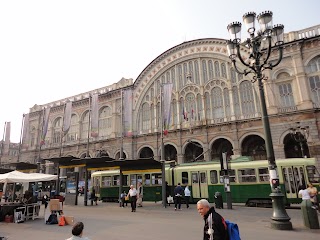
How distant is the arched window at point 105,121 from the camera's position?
3672 centimetres

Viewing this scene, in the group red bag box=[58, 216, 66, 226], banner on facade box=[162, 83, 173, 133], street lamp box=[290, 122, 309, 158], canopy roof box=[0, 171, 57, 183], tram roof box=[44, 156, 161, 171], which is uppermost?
banner on facade box=[162, 83, 173, 133]

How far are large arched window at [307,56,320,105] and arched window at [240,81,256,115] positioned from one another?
5788mm

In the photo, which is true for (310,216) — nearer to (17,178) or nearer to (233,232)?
(233,232)

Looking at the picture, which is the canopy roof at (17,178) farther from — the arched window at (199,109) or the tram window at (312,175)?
the arched window at (199,109)

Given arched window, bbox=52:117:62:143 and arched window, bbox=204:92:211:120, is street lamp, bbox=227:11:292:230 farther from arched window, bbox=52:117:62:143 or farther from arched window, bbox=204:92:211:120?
arched window, bbox=52:117:62:143

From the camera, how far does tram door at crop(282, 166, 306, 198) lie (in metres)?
15.2

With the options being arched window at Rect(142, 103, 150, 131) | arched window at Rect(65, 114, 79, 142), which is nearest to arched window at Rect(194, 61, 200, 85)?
arched window at Rect(142, 103, 150, 131)

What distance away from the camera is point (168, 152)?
3216 cm

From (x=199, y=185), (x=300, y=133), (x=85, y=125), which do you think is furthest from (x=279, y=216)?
(x=85, y=125)

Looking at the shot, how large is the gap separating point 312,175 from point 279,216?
854 cm

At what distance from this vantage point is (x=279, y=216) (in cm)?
838

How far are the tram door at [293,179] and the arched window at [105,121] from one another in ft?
86.5

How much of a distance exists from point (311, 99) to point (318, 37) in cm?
651

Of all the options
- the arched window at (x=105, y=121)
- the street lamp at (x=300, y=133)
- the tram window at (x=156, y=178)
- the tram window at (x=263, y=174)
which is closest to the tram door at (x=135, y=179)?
the tram window at (x=156, y=178)
